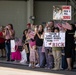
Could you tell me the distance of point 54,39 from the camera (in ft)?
47.0

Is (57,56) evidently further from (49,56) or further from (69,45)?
(69,45)

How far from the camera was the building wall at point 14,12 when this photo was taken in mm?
22469

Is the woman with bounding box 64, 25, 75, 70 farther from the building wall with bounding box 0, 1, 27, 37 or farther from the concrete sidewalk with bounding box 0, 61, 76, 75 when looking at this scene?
the building wall with bounding box 0, 1, 27, 37

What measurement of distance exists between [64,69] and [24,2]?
9.34 m

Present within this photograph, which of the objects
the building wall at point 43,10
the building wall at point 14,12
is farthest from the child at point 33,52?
the building wall at point 43,10

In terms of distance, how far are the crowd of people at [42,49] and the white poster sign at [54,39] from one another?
0.45ft

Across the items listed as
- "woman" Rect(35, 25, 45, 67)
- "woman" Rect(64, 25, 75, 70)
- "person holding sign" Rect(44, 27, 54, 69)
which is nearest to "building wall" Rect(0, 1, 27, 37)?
"woman" Rect(35, 25, 45, 67)

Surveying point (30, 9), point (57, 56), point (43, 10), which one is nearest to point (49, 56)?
point (57, 56)

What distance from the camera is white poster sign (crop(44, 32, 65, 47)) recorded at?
14.0 metres

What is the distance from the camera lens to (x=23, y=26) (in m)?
22.6

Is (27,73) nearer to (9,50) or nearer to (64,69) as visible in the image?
(64,69)

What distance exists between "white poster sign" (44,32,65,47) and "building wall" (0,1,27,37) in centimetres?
819

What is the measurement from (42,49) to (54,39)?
28.6 inches

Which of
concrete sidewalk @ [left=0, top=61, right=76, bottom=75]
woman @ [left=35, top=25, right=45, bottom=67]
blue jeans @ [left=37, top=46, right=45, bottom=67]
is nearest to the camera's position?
concrete sidewalk @ [left=0, top=61, right=76, bottom=75]
